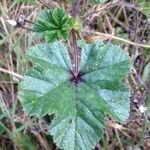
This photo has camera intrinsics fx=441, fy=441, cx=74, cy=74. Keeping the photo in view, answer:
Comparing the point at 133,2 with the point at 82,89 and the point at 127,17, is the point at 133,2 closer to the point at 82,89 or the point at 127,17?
the point at 127,17

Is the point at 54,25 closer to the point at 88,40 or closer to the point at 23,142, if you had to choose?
the point at 88,40

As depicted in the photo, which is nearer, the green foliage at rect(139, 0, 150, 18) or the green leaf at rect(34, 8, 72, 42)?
the green leaf at rect(34, 8, 72, 42)

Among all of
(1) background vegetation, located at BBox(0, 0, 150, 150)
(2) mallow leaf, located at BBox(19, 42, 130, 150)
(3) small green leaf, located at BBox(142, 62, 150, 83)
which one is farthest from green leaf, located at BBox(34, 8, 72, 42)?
(3) small green leaf, located at BBox(142, 62, 150, 83)

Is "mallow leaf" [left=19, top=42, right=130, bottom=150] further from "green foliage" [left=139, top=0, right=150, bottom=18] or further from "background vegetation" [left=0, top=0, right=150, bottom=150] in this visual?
"background vegetation" [left=0, top=0, right=150, bottom=150]

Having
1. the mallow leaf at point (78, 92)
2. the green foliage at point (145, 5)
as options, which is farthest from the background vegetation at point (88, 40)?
the mallow leaf at point (78, 92)

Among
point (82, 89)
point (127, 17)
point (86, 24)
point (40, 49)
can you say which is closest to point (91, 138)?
point (82, 89)

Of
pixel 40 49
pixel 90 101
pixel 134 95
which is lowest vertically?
pixel 134 95

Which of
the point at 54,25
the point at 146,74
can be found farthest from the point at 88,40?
the point at 54,25
